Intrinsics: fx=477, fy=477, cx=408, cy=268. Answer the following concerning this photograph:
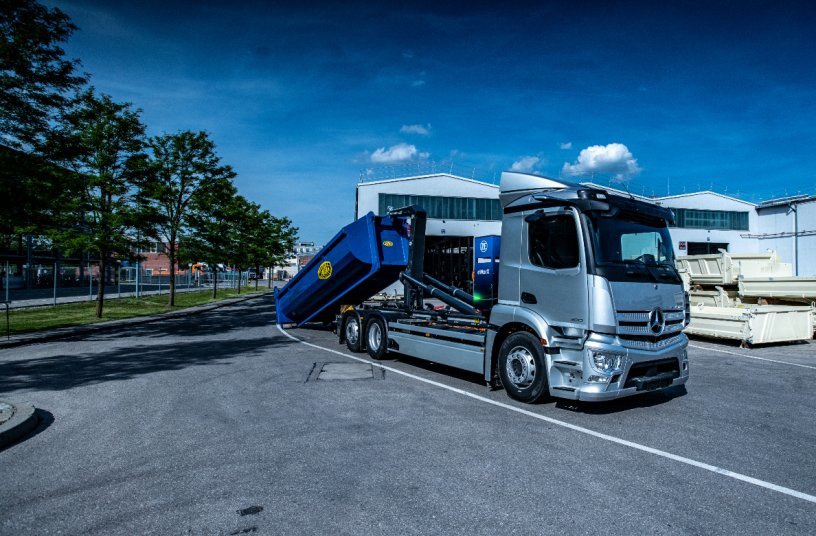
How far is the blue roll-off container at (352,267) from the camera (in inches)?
421

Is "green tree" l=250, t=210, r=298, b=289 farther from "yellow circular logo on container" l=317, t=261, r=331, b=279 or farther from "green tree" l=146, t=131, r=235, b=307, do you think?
"yellow circular logo on container" l=317, t=261, r=331, b=279

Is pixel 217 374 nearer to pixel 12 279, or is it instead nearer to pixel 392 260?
pixel 392 260

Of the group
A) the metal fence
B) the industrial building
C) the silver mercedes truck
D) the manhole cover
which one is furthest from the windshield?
the metal fence

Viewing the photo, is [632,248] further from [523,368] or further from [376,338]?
[376,338]

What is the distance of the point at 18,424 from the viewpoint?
16.8ft

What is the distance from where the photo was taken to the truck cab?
563 centimetres

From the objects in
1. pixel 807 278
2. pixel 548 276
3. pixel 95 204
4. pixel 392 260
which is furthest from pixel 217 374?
pixel 807 278

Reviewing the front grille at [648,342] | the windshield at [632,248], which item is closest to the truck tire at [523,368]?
the front grille at [648,342]

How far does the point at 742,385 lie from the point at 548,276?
4.60 meters

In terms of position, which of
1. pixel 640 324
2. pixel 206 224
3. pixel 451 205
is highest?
pixel 451 205

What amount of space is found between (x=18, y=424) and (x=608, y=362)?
6.54 metres

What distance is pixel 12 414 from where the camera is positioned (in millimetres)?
5488

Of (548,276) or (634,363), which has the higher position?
(548,276)

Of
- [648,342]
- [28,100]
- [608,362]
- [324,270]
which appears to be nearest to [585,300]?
[608,362]
